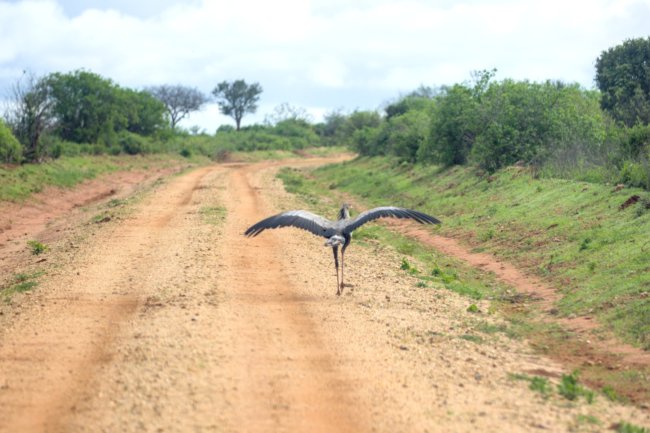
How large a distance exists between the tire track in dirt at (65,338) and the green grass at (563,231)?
600cm

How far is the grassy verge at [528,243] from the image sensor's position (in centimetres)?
945

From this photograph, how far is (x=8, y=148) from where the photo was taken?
106 ft

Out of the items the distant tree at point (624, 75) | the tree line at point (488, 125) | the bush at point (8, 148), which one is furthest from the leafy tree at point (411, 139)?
the bush at point (8, 148)

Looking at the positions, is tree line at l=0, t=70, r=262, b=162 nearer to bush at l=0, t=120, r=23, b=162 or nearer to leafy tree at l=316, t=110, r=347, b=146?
bush at l=0, t=120, r=23, b=162

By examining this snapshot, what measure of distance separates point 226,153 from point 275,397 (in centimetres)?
5593

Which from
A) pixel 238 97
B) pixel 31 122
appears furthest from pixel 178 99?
pixel 31 122

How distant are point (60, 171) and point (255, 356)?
2892 centimetres

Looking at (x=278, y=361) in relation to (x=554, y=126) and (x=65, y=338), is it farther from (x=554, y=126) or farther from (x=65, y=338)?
(x=554, y=126)

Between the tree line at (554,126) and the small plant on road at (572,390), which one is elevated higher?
the tree line at (554,126)

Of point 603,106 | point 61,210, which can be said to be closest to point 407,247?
point 61,210

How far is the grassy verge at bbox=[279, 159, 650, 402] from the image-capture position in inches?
372

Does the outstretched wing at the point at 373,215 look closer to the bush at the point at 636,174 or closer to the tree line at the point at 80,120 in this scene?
the bush at the point at 636,174

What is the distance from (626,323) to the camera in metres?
9.96

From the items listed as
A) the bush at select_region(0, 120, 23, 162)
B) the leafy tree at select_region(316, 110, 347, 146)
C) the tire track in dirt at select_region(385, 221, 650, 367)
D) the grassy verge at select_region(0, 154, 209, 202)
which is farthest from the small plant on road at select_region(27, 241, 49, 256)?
the leafy tree at select_region(316, 110, 347, 146)
